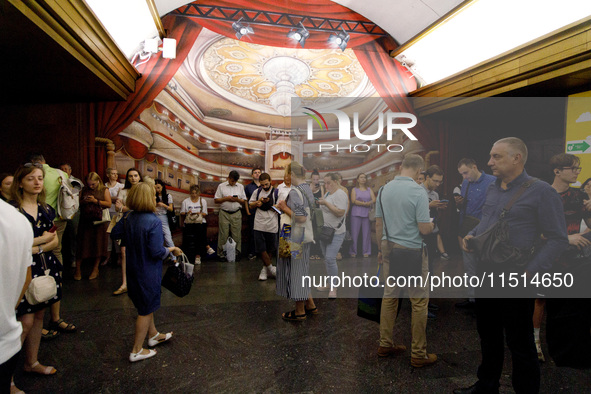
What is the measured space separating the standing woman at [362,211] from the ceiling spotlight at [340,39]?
3.97m

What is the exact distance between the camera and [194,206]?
16.4ft

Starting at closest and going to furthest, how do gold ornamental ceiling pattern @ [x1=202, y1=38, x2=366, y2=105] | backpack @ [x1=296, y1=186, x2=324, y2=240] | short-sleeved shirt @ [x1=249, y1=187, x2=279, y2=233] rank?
backpack @ [x1=296, y1=186, x2=324, y2=240] → short-sleeved shirt @ [x1=249, y1=187, x2=279, y2=233] → gold ornamental ceiling pattern @ [x1=202, y1=38, x2=366, y2=105]

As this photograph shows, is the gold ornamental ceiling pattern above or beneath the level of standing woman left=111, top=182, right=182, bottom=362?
above

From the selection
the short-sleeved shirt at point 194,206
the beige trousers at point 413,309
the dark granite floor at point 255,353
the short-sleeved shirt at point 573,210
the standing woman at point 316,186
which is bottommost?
the dark granite floor at point 255,353

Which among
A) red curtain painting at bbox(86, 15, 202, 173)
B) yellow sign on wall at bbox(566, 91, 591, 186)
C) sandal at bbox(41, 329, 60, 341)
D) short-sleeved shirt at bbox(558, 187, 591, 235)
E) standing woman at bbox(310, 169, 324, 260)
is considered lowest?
sandal at bbox(41, 329, 60, 341)

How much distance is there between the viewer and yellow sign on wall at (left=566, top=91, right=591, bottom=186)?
8.54 feet

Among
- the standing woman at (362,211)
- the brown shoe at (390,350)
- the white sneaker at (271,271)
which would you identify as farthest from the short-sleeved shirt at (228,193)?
the brown shoe at (390,350)

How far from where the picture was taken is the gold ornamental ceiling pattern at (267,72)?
5250mm

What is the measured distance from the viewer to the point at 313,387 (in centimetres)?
197

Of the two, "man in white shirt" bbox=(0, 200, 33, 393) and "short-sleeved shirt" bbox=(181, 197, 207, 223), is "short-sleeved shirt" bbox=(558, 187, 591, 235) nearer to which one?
"man in white shirt" bbox=(0, 200, 33, 393)

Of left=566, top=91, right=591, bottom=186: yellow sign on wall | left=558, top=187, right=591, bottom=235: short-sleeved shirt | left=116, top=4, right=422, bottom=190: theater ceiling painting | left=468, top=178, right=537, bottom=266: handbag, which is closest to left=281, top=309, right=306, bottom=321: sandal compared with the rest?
left=468, top=178, right=537, bottom=266: handbag

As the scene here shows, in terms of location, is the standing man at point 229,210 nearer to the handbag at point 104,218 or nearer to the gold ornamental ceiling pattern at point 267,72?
the handbag at point 104,218

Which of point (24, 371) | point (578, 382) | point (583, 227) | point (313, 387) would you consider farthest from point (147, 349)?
point (583, 227)

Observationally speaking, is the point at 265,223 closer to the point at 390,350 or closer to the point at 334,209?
the point at 334,209
